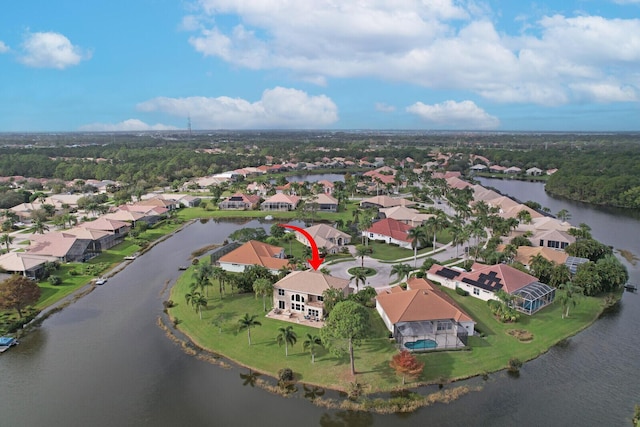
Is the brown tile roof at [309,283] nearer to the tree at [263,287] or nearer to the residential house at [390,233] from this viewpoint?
the tree at [263,287]

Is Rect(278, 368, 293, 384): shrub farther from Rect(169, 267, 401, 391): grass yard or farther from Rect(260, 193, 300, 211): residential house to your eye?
Rect(260, 193, 300, 211): residential house

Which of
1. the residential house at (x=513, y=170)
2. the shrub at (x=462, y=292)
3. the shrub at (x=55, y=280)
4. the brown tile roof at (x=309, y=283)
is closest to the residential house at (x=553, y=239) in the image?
the shrub at (x=462, y=292)

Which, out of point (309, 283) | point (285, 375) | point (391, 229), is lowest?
point (285, 375)

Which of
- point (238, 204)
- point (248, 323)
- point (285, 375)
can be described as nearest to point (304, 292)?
point (248, 323)

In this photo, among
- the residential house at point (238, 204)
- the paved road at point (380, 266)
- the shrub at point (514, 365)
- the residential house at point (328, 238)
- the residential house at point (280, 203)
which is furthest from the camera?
the residential house at point (238, 204)

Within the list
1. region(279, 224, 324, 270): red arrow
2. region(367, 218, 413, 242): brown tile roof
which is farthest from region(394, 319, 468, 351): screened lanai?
region(367, 218, 413, 242): brown tile roof

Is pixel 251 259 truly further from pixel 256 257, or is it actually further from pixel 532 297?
pixel 532 297

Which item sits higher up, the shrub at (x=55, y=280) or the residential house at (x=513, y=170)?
the residential house at (x=513, y=170)
